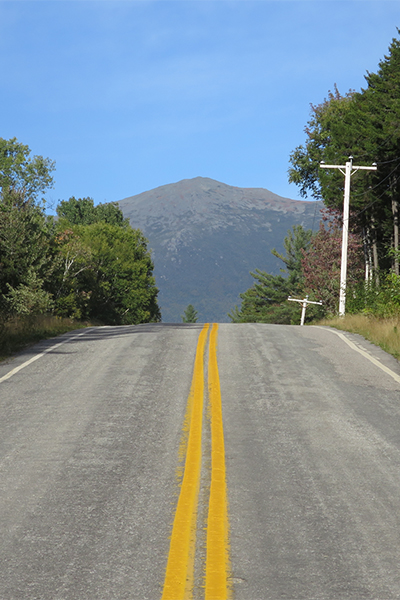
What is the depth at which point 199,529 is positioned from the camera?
186 inches

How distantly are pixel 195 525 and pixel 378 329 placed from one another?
1346 centimetres

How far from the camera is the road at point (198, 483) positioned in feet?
13.2

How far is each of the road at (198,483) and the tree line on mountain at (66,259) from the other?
9.09 meters

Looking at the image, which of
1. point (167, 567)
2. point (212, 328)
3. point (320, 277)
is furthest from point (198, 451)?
point (320, 277)

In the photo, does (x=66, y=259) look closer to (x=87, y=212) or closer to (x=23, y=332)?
(x=23, y=332)

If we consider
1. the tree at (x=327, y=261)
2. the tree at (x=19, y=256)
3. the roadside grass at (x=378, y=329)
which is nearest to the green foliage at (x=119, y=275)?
the tree at (x=327, y=261)

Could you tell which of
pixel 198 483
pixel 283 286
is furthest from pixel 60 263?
pixel 283 286

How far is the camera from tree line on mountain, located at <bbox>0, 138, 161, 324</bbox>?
34.0 meters

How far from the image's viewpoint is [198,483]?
570 cm

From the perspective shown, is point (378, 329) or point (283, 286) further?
point (283, 286)

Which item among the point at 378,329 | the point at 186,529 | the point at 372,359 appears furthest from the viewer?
the point at 378,329

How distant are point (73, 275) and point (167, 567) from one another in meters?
43.7

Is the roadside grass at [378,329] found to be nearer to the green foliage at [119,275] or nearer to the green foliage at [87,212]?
the green foliage at [119,275]

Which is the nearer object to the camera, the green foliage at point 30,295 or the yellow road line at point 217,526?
the yellow road line at point 217,526
